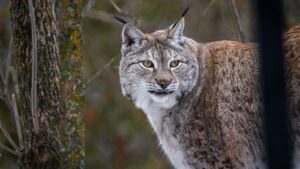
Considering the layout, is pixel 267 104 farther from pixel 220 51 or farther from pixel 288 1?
pixel 288 1

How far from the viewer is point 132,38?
525 centimetres

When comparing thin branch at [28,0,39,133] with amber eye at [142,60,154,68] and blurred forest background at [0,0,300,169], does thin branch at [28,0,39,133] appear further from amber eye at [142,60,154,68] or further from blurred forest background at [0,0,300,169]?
blurred forest background at [0,0,300,169]

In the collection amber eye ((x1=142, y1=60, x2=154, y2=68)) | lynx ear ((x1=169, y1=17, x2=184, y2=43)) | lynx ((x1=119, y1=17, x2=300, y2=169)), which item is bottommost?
lynx ((x1=119, y1=17, x2=300, y2=169))

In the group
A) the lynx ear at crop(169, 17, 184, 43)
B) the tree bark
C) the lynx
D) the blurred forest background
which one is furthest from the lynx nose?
the blurred forest background

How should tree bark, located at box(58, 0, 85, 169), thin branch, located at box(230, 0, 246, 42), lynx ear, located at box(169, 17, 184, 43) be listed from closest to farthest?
tree bark, located at box(58, 0, 85, 169) → lynx ear, located at box(169, 17, 184, 43) → thin branch, located at box(230, 0, 246, 42)

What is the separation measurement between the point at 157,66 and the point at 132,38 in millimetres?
379

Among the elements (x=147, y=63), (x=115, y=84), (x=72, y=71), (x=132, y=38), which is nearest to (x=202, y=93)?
(x=147, y=63)

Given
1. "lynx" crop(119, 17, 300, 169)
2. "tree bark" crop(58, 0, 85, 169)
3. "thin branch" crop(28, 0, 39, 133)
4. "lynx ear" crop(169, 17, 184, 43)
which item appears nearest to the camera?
"thin branch" crop(28, 0, 39, 133)

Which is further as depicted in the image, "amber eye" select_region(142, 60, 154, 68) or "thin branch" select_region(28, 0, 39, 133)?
"amber eye" select_region(142, 60, 154, 68)

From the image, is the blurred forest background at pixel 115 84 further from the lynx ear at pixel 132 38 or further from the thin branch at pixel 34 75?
the thin branch at pixel 34 75

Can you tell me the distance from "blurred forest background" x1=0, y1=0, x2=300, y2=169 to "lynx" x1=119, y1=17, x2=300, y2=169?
207 inches

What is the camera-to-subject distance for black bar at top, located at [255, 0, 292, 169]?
1.31 metres

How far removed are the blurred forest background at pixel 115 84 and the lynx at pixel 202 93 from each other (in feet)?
17.2

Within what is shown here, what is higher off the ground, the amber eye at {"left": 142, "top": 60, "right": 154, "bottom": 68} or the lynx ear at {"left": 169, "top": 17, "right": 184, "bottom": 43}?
the lynx ear at {"left": 169, "top": 17, "right": 184, "bottom": 43}
